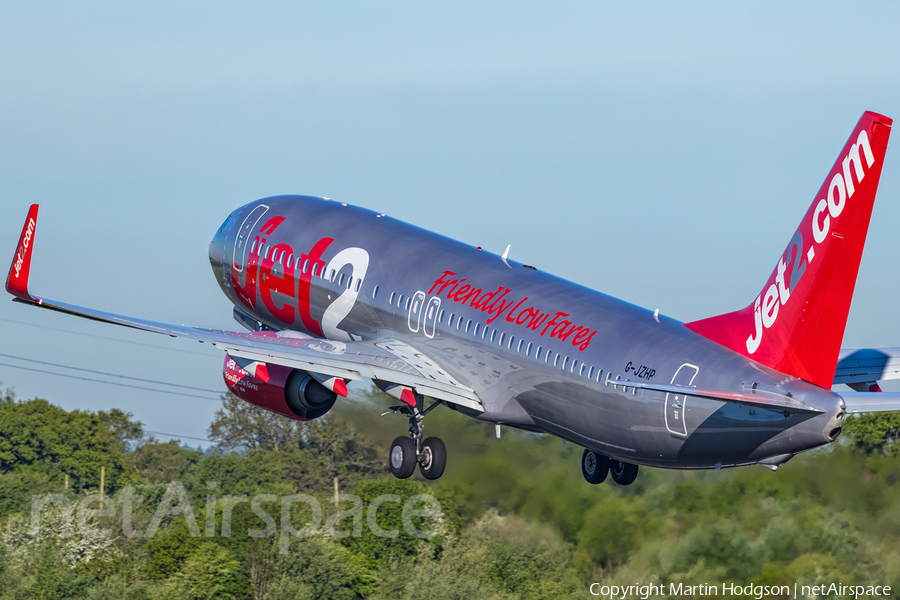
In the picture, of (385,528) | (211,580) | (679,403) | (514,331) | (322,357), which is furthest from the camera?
(385,528)

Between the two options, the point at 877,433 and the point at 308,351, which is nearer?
the point at 308,351

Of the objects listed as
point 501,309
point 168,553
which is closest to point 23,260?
point 501,309

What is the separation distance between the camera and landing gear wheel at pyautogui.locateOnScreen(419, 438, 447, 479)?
1548 inches

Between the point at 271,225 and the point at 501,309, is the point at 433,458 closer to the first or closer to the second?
the point at 501,309

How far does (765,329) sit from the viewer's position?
100 ft

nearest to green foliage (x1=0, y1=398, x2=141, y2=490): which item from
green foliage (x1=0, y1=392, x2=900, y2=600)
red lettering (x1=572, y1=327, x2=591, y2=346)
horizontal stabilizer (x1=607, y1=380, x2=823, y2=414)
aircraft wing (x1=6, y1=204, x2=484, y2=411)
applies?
green foliage (x1=0, y1=392, x2=900, y2=600)

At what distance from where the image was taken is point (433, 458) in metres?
39.3

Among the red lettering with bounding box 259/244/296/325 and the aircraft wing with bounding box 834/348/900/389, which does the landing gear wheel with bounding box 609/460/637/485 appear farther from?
the red lettering with bounding box 259/244/296/325

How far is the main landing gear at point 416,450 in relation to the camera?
3931cm

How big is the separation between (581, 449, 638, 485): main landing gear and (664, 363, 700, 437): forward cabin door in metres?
8.92

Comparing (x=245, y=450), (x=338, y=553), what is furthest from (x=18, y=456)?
(x=338, y=553)

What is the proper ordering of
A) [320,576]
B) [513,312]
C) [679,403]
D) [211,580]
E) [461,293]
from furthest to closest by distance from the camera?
[320,576], [211,580], [461,293], [513,312], [679,403]

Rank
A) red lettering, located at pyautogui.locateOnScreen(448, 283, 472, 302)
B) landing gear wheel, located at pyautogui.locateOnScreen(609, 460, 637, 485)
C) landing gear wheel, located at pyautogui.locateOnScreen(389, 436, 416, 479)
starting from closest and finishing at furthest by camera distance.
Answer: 1. red lettering, located at pyautogui.locateOnScreen(448, 283, 472, 302)
2. landing gear wheel, located at pyautogui.locateOnScreen(389, 436, 416, 479)
3. landing gear wheel, located at pyautogui.locateOnScreen(609, 460, 637, 485)

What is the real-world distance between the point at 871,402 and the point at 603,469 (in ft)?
46.8
